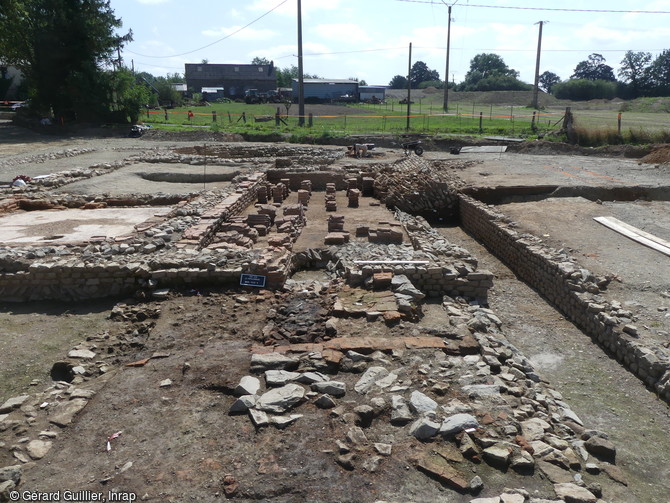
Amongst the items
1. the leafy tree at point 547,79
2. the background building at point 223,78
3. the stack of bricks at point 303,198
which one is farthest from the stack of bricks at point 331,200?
the leafy tree at point 547,79

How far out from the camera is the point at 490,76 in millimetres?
76188

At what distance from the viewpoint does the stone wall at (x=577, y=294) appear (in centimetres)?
554

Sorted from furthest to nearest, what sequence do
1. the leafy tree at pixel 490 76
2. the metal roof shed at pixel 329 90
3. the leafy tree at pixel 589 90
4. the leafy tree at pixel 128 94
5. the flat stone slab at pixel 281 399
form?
the leafy tree at pixel 490 76, the leafy tree at pixel 589 90, the metal roof shed at pixel 329 90, the leafy tree at pixel 128 94, the flat stone slab at pixel 281 399

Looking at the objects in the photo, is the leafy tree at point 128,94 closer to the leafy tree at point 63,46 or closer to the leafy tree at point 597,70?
the leafy tree at point 63,46

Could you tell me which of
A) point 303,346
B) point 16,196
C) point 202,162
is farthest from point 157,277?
point 202,162

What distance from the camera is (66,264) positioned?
22.1 feet

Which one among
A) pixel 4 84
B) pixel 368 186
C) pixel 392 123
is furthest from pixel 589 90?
pixel 4 84

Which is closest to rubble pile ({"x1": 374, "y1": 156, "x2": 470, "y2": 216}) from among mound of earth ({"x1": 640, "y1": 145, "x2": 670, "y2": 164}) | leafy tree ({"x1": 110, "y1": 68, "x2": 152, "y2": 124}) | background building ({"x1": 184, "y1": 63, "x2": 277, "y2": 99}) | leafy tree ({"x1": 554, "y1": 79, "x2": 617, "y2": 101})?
mound of earth ({"x1": 640, "y1": 145, "x2": 670, "y2": 164})

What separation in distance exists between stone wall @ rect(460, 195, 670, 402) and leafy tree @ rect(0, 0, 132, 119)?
84.4 ft

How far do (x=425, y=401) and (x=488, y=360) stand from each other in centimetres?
129

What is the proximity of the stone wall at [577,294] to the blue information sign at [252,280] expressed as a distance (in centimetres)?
477

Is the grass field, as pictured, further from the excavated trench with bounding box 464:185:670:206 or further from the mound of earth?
the excavated trench with bounding box 464:185:670:206

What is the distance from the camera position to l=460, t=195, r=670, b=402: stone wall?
554 centimetres

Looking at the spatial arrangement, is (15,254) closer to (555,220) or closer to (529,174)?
(555,220)
